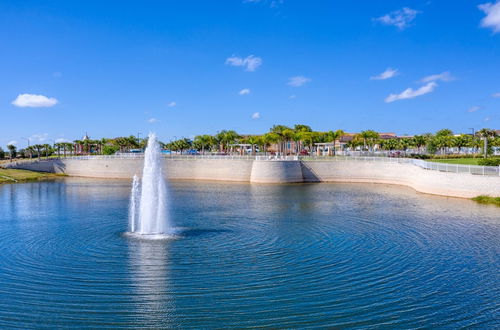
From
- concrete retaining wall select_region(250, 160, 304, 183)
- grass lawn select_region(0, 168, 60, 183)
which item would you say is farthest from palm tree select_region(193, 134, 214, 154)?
concrete retaining wall select_region(250, 160, 304, 183)

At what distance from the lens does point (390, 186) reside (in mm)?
58562

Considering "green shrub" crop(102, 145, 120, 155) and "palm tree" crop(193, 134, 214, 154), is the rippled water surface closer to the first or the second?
"palm tree" crop(193, 134, 214, 154)

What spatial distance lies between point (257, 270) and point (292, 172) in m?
47.1

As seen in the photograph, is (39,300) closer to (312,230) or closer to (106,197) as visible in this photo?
(312,230)

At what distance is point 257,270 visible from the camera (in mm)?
19172

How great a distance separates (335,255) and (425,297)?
20.7 feet

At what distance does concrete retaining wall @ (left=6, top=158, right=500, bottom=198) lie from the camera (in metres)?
44.6

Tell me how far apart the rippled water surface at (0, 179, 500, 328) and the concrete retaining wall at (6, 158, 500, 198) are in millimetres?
8888

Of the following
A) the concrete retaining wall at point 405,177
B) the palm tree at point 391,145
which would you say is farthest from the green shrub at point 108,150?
the concrete retaining wall at point 405,177

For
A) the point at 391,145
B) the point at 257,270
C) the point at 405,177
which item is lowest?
the point at 257,270

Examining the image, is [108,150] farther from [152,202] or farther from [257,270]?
[257,270]

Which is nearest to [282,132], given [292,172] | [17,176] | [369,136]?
[369,136]

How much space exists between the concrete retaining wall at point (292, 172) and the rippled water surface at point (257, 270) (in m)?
8.89

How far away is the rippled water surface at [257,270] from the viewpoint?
14.5 metres
